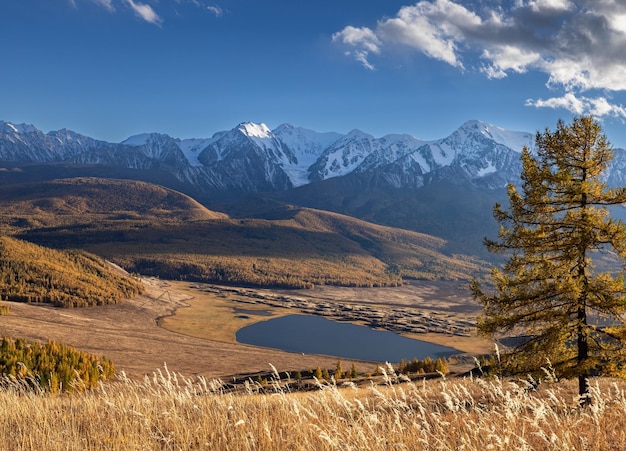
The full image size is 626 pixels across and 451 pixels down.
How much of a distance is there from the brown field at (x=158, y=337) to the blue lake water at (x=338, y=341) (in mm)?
6528

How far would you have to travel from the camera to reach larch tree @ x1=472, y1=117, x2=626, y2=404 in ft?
58.5

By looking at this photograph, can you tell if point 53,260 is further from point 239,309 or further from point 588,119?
point 588,119

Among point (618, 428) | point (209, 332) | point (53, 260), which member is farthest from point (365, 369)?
point (53, 260)

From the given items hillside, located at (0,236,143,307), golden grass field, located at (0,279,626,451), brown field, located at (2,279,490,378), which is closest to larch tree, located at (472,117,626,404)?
golden grass field, located at (0,279,626,451)

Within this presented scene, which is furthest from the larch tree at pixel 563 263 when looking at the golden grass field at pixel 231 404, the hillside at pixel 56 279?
the hillside at pixel 56 279

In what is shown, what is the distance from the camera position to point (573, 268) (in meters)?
18.7

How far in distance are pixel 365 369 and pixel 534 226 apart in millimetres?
72037

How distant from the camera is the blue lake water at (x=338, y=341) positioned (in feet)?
372

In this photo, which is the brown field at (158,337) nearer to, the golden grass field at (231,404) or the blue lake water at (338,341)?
the golden grass field at (231,404)

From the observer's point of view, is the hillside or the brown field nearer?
the brown field

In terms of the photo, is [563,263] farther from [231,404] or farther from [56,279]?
[56,279]

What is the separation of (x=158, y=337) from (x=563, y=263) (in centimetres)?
9449

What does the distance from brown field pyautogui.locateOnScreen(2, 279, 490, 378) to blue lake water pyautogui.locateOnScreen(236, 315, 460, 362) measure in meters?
6.53

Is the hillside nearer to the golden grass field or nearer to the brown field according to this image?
the brown field
